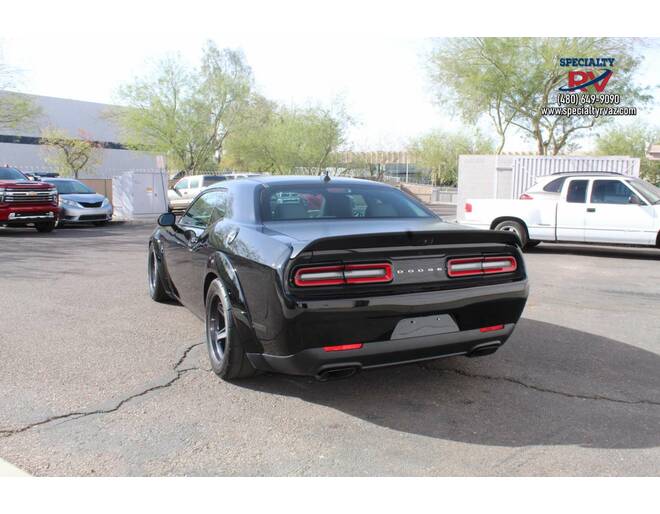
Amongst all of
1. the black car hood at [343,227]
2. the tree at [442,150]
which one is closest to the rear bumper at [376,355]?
the black car hood at [343,227]

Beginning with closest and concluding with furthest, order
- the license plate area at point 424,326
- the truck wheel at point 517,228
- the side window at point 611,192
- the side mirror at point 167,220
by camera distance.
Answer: the license plate area at point 424,326
the side mirror at point 167,220
the side window at point 611,192
the truck wheel at point 517,228

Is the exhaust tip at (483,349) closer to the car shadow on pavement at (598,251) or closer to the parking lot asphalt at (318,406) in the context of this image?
the parking lot asphalt at (318,406)

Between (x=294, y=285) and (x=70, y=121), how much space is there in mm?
50572

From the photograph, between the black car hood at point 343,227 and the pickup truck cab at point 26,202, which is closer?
the black car hood at point 343,227

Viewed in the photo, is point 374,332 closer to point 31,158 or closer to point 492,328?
point 492,328

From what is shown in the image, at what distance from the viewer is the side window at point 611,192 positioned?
11102 millimetres

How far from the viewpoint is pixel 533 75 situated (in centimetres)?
2434

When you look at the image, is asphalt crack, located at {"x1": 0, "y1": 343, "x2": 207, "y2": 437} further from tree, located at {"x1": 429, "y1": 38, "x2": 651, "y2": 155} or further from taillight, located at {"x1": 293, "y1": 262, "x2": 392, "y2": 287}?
tree, located at {"x1": 429, "y1": 38, "x2": 651, "y2": 155}

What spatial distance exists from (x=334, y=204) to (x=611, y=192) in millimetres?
8633

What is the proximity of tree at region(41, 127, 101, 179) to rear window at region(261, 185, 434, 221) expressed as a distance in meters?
Result: 31.3

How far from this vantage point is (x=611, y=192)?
1123 centimetres

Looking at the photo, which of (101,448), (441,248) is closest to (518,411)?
(441,248)

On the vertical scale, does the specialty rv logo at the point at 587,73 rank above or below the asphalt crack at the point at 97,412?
above

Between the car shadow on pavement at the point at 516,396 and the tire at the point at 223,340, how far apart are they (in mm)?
160
